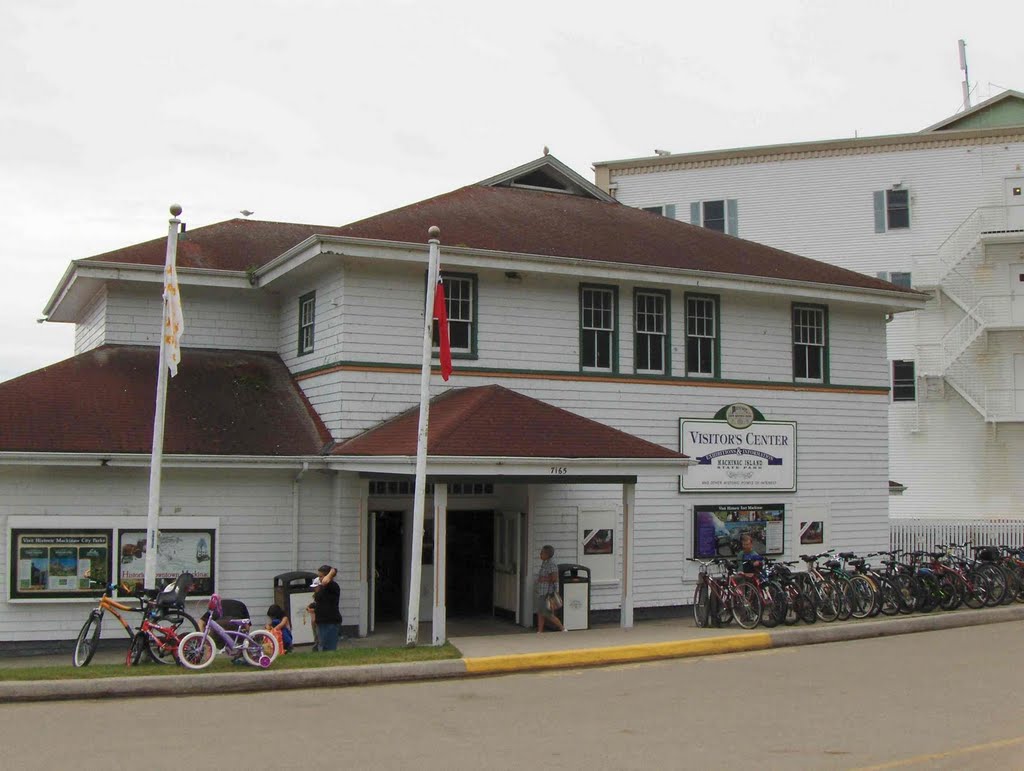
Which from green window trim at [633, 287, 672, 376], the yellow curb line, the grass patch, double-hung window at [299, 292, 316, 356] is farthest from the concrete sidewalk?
double-hung window at [299, 292, 316, 356]

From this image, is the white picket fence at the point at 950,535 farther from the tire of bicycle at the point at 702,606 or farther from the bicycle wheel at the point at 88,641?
the bicycle wheel at the point at 88,641

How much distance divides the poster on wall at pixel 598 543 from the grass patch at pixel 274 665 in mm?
5718

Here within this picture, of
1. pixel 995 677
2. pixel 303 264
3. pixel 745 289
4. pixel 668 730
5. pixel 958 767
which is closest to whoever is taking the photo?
pixel 958 767

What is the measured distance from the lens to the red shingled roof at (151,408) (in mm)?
18141

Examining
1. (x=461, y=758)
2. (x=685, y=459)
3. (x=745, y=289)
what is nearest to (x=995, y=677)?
(x=685, y=459)

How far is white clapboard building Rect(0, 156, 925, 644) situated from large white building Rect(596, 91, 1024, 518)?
13740 millimetres

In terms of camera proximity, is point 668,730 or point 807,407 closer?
point 668,730

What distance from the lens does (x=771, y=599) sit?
59.2 ft

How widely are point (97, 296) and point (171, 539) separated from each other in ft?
19.9

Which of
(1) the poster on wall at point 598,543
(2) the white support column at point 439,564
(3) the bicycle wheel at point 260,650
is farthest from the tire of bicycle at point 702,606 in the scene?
(3) the bicycle wheel at point 260,650

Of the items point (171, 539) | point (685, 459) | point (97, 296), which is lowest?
point (171, 539)

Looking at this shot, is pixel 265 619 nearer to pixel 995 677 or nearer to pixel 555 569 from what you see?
pixel 555 569

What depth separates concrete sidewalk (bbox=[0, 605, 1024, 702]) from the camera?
12.5m

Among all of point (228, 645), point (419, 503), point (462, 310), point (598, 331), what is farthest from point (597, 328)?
point (228, 645)
